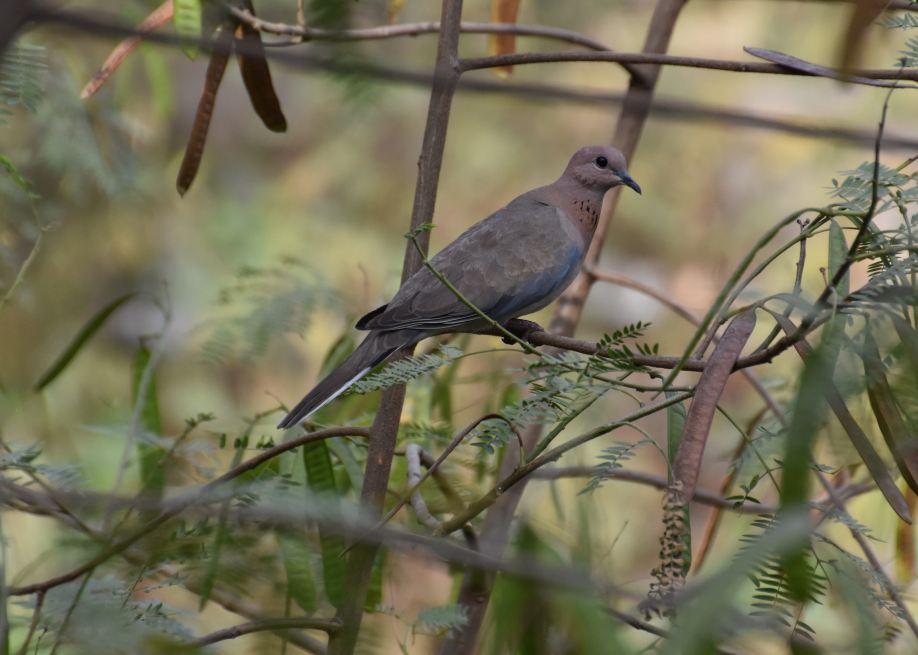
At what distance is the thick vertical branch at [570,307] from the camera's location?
4.82 ft

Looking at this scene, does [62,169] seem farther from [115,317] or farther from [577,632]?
[577,632]

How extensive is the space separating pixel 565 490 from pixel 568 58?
3.22 meters

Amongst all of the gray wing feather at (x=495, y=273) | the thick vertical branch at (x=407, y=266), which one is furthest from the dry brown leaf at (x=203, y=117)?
the gray wing feather at (x=495, y=273)

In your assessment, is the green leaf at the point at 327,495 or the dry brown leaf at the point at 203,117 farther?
the dry brown leaf at the point at 203,117

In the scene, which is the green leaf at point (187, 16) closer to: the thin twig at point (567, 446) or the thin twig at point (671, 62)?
the thin twig at point (671, 62)

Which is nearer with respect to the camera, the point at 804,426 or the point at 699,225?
the point at 804,426

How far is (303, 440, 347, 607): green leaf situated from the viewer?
1.25 m

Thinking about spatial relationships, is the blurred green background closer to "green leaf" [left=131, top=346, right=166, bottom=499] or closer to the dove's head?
the dove's head

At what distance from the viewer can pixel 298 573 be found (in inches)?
45.3

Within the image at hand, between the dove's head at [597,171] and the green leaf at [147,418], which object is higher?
the dove's head at [597,171]

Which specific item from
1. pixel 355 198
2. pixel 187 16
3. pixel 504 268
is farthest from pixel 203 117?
pixel 355 198

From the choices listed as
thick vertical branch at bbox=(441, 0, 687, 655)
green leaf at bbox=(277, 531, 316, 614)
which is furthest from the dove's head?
green leaf at bbox=(277, 531, 316, 614)

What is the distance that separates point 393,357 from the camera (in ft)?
6.30

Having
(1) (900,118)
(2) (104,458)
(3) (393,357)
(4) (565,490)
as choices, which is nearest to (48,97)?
(2) (104,458)
